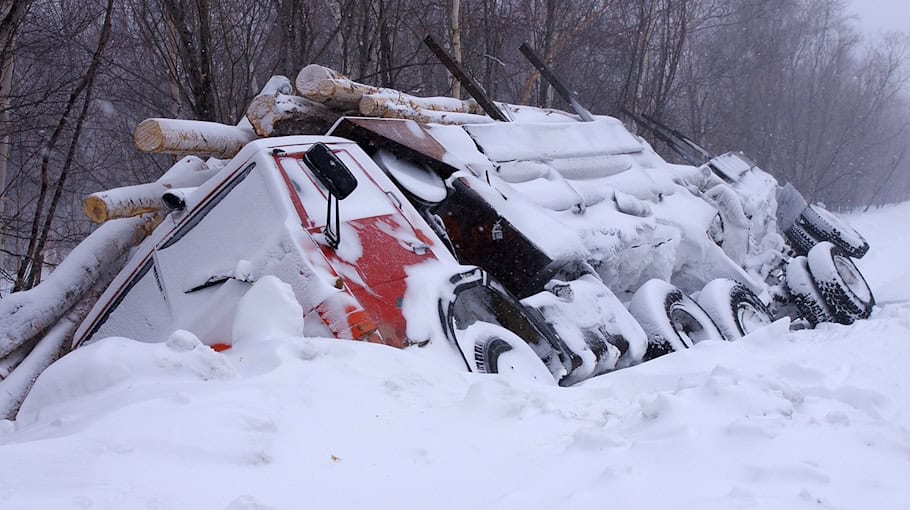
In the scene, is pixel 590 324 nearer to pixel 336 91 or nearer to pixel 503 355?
pixel 503 355

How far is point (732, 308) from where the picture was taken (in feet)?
18.2

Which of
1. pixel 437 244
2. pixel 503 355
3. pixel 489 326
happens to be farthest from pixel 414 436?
pixel 437 244

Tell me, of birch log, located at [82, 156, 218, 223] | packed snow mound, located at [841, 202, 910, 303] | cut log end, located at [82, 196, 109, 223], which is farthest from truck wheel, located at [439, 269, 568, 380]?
packed snow mound, located at [841, 202, 910, 303]

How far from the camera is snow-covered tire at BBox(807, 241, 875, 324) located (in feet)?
21.0

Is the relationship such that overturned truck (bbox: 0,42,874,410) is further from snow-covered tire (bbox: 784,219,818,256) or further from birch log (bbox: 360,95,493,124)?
snow-covered tire (bbox: 784,219,818,256)

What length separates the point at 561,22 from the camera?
1302 cm

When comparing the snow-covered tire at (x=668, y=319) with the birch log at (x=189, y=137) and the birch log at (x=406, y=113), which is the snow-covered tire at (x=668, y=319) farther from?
the birch log at (x=189, y=137)

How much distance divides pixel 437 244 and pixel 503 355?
0.83 metres

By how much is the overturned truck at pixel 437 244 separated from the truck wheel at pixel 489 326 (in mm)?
11

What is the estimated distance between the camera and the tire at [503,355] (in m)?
3.44

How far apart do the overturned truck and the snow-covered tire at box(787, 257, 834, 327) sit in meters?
0.01

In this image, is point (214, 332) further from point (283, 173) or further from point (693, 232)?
point (693, 232)

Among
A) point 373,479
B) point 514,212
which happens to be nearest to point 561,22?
point 514,212

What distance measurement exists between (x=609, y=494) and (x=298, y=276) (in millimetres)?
1908
